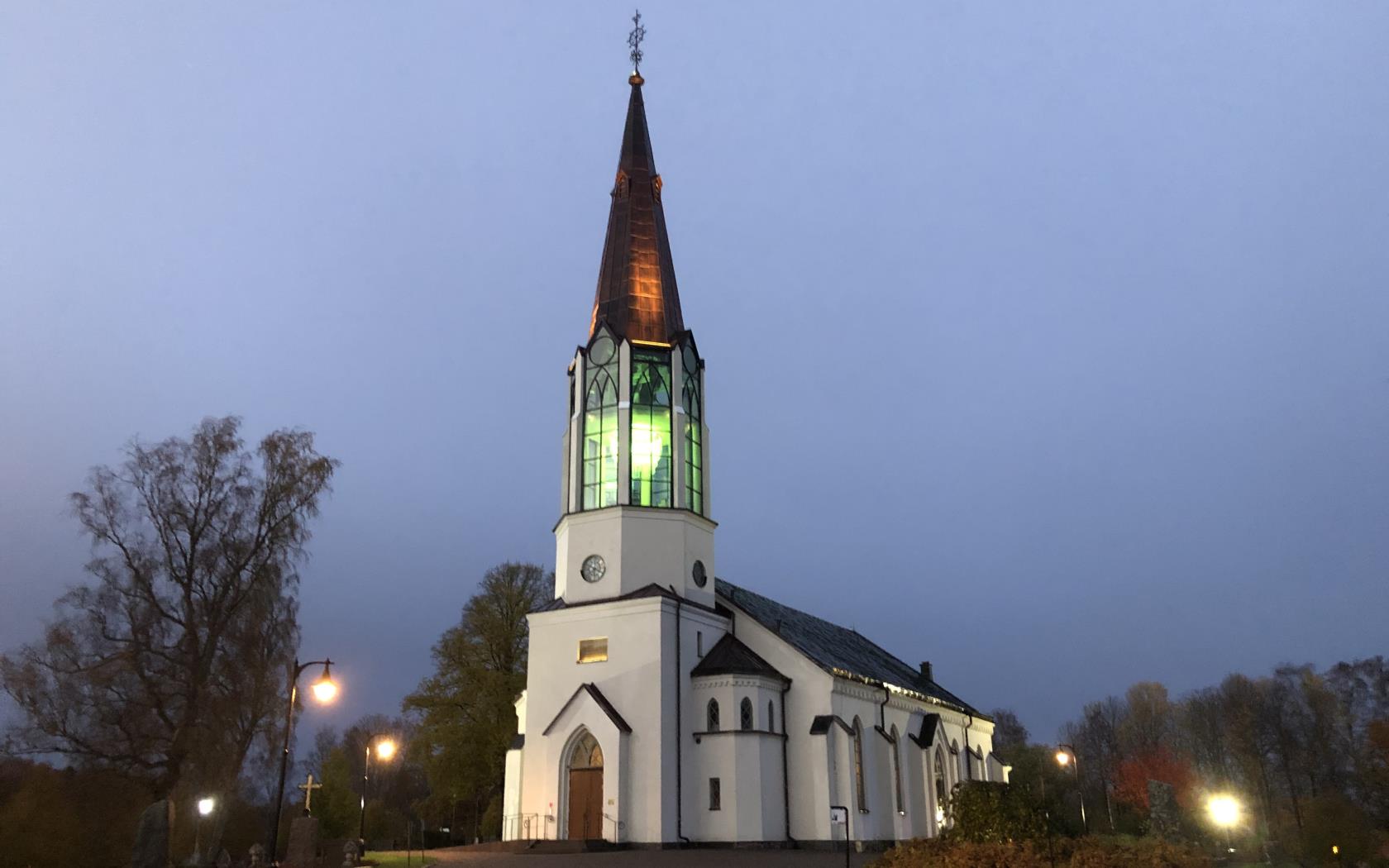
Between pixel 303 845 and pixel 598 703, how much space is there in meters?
12.2

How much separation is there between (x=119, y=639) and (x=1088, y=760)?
8719 centimetres

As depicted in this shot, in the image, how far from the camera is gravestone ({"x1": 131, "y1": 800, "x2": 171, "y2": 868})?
24.8 meters

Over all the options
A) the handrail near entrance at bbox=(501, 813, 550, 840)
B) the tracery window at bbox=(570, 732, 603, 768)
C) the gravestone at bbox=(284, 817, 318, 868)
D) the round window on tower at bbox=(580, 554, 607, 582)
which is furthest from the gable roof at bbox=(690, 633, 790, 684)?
the gravestone at bbox=(284, 817, 318, 868)

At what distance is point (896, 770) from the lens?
38.2 m

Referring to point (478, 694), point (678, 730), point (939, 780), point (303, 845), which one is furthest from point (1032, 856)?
point (478, 694)

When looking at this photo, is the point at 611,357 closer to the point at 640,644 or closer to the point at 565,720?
the point at 640,644

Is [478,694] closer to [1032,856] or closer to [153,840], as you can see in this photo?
[153,840]

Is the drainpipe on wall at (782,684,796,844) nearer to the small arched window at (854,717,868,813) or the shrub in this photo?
the small arched window at (854,717,868,813)

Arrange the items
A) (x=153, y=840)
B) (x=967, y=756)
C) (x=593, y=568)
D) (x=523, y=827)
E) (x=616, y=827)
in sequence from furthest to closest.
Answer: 1. (x=967, y=756)
2. (x=593, y=568)
3. (x=523, y=827)
4. (x=616, y=827)
5. (x=153, y=840)

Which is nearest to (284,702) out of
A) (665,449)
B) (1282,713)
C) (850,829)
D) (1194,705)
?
(665,449)

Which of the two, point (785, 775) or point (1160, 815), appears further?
point (1160, 815)

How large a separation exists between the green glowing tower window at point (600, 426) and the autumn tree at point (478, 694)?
15.4 metres

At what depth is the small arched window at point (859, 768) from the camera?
34.8m

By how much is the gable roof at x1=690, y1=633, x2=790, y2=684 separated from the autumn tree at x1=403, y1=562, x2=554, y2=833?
1534 cm
